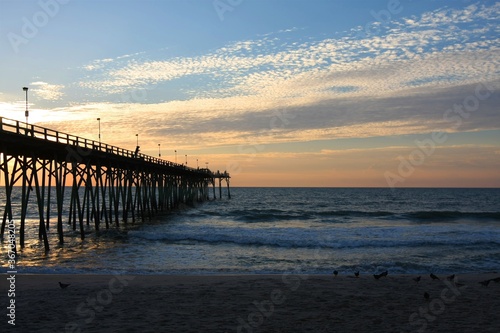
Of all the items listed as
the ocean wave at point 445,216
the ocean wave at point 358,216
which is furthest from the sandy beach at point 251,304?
the ocean wave at point 445,216

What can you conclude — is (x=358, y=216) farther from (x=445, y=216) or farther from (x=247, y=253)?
(x=247, y=253)

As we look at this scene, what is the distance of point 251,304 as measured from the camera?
11.1 meters

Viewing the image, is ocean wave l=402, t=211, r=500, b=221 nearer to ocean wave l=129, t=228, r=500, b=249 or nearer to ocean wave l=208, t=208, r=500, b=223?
ocean wave l=208, t=208, r=500, b=223

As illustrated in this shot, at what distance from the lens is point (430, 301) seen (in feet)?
37.9

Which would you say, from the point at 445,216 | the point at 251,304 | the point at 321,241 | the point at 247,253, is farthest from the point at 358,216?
the point at 251,304

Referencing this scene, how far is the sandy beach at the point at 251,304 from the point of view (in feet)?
30.2

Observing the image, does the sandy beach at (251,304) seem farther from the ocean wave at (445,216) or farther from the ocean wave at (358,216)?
the ocean wave at (445,216)

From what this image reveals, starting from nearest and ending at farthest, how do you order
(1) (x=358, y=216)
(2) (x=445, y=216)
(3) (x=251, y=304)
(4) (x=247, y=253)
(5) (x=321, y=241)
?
(3) (x=251, y=304) < (4) (x=247, y=253) < (5) (x=321, y=241) < (1) (x=358, y=216) < (2) (x=445, y=216)

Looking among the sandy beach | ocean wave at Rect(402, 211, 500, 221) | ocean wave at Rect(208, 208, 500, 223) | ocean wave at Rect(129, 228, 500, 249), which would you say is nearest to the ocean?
ocean wave at Rect(129, 228, 500, 249)

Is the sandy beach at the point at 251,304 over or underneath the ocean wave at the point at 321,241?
over

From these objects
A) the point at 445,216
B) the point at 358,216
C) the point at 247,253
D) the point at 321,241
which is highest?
the point at 247,253

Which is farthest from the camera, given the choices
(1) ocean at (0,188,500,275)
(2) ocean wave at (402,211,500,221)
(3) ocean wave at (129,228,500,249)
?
(2) ocean wave at (402,211,500,221)

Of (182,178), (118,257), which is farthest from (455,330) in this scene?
(182,178)

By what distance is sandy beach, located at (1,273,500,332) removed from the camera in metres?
9.21
